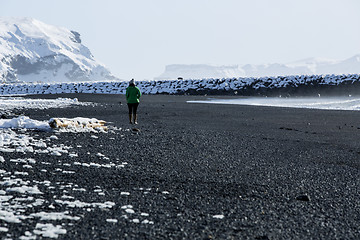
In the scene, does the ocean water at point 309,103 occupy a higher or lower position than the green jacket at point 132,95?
lower

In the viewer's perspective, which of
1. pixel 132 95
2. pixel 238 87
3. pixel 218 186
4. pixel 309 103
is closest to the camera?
pixel 218 186

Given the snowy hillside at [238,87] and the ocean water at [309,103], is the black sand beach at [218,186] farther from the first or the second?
the snowy hillside at [238,87]

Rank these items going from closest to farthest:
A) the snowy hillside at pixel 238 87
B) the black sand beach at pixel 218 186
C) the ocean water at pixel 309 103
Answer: the black sand beach at pixel 218 186 → the ocean water at pixel 309 103 → the snowy hillside at pixel 238 87

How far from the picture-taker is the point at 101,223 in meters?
5.05

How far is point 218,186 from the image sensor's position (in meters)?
7.11

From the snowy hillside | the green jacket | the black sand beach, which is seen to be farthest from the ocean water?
the black sand beach

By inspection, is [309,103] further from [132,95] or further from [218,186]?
[218,186]

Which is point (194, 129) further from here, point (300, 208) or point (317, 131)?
point (300, 208)

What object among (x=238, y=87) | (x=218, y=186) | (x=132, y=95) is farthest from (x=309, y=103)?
(x=218, y=186)

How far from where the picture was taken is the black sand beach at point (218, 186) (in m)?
5.07

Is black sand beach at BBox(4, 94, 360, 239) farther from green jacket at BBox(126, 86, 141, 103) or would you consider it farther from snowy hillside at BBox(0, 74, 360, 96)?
snowy hillside at BBox(0, 74, 360, 96)

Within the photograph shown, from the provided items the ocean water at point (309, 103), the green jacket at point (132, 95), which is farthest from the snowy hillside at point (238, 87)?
the green jacket at point (132, 95)

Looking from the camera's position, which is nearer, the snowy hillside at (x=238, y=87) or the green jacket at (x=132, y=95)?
the green jacket at (x=132, y=95)

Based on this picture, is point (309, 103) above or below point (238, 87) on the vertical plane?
below
